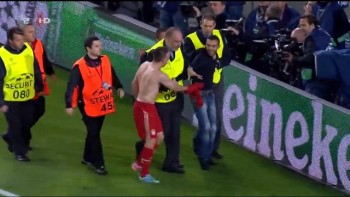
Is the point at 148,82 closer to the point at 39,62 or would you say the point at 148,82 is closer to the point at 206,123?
the point at 206,123

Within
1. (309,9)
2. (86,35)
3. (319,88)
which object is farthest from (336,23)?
(86,35)

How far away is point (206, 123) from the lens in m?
12.0

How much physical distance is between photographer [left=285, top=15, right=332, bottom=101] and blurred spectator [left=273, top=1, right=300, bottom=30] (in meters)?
1.73

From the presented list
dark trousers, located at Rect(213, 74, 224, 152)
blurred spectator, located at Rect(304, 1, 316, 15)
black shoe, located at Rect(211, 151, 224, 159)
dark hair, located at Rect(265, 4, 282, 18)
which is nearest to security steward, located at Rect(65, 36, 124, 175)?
dark trousers, located at Rect(213, 74, 224, 152)

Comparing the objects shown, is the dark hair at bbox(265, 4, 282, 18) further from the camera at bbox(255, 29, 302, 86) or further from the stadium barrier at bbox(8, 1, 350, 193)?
the stadium barrier at bbox(8, 1, 350, 193)

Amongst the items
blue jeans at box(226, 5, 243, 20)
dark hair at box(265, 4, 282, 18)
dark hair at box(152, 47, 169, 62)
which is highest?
dark hair at box(152, 47, 169, 62)

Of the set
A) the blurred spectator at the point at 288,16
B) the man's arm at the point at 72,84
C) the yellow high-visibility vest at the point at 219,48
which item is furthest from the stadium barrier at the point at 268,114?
the man's arm at the point at 72,84

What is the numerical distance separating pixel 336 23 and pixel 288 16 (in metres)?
0.95

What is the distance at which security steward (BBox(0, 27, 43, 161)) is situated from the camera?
11773 millimetres

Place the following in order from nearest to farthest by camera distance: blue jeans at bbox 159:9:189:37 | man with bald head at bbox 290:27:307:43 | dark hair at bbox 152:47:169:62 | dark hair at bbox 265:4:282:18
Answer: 1. dark hair at bbox 152:47:169:62
2. man with bald head at bbox 290:27:307:43
3. dark hair at bbox 265:4:282:18
4. blue jeans at bbox 159:9:189:37

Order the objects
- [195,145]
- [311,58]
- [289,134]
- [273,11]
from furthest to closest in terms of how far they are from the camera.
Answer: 1. [273,11]
2. [311,58]
3. [195,145]
4. [289,134]

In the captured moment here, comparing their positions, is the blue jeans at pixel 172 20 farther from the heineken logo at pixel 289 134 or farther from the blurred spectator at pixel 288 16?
the heineken logo at pixel 289 134

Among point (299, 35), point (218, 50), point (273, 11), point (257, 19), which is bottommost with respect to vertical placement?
point (257, 19)

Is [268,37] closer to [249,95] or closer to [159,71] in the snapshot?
[249,95]
